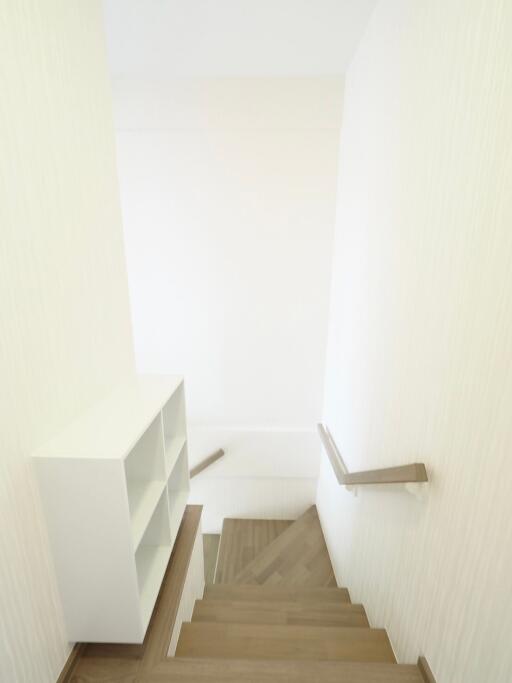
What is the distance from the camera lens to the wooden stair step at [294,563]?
2.56 m

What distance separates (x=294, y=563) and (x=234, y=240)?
9.54ft

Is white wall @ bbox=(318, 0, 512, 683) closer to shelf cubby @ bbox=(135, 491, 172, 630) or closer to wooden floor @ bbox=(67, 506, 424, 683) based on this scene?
wooden floor @ bbox=(67, 506, 424, 683)

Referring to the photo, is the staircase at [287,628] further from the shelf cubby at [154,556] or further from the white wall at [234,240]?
the white wall at [234,240]

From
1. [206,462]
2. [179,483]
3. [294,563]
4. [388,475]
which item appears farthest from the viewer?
[206,462]

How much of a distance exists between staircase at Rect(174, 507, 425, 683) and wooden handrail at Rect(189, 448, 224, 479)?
888 millimetres

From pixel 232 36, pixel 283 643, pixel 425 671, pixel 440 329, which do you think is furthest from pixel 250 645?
pixel 232 36

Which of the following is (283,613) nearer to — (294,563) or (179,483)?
(179,483)

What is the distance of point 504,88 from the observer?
2.62 feet

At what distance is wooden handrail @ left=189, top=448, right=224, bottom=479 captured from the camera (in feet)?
10.3

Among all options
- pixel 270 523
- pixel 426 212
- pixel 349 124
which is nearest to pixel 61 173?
pixel 426 212

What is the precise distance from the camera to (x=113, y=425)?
3.74 ft

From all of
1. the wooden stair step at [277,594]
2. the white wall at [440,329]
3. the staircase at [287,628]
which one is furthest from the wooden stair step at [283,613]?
the wooden stair step at [277,594]

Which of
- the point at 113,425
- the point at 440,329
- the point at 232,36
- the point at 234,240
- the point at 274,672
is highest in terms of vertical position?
the point at 232,36

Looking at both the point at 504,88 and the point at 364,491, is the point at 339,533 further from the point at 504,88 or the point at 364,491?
the point at 504,88
